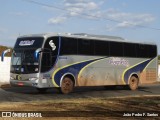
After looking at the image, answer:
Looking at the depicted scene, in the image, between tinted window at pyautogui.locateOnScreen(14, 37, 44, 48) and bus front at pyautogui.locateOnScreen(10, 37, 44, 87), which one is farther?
tinted window at pyautogui.locateOnScreen(14, 37, 44, 48)

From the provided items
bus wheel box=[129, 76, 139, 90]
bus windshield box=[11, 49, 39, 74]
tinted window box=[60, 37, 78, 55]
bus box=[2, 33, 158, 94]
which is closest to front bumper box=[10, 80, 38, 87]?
bus box=[2, 33, 158, 94]

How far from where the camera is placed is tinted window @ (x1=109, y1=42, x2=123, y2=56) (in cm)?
2773

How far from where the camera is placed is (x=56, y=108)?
580 inches

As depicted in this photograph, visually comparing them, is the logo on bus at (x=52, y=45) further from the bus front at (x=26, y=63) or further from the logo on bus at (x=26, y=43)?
the logo on bus at (x=26, y=43)

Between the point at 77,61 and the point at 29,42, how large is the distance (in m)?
3.13

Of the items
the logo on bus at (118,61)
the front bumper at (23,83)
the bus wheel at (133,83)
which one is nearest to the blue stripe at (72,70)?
the front bumper at (23,83)

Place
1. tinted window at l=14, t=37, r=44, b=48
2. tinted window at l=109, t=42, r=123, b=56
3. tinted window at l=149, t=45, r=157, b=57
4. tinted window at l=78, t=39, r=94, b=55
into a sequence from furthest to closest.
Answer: tinted window at l=149, t=45, r=157, b=57, tinted window at l=109, t=42, r=123, b=56, tinted window at l=78, t=39, r=94, b=55, tinted window at l=14, t=37, r=44, b=48

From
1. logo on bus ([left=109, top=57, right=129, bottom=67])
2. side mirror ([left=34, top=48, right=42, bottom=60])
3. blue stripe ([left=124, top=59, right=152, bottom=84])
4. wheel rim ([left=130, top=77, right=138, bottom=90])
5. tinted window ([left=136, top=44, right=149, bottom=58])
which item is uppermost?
tinted window ([left=136, top=44, right=149, bottom=58])

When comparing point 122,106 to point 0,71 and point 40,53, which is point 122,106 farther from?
point 0,71

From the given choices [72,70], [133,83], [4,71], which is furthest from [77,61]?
[4,71]

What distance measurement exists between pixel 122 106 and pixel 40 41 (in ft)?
28.4

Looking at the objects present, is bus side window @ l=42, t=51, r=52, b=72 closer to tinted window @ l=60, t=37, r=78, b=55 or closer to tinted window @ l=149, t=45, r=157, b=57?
tinted window @ l=60, t=37, r=78, b=55

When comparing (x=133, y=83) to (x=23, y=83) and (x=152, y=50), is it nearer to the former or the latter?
(x=152, y=50)

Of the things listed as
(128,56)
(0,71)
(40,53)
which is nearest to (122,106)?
(40,53)
